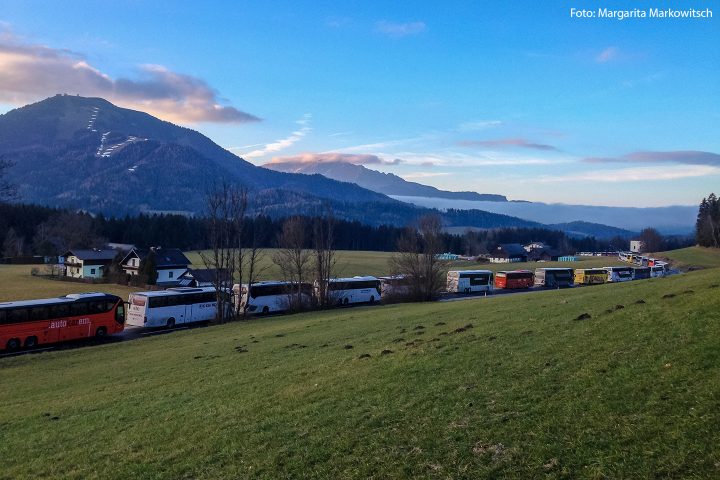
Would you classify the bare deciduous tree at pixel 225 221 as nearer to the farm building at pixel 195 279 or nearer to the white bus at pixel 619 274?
the farm building at pixel 195 279

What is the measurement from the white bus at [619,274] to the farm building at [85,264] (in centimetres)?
8818

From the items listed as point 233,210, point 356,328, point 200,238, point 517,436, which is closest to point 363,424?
point 517,436

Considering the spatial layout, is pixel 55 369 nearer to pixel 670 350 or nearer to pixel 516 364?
pixel 516 364

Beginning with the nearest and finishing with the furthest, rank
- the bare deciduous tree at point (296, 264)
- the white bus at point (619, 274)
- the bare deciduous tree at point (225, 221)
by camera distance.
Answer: the bare deciduous tree at point (225, 221) → the bare deciduous tree at point (296, 264) → the white bus at point (619, 274)

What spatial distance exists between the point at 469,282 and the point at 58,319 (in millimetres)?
55698

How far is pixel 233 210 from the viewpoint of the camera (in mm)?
55531

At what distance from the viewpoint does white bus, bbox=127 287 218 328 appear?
4703 centimetres

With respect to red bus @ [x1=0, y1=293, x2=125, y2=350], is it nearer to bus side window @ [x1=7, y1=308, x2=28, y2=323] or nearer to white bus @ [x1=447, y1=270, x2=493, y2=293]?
bus side window @ [x1=7, y1=308, x2=28, y2=323]

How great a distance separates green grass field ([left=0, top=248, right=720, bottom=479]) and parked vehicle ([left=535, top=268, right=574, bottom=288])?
6472cm

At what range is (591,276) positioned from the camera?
86000 mm

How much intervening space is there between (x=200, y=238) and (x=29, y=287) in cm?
8824

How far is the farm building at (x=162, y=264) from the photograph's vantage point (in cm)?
9038

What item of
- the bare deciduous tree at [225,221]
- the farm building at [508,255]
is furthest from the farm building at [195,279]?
the farm building at [508,255]

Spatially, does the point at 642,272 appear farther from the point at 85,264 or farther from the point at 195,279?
the point at 85,264
